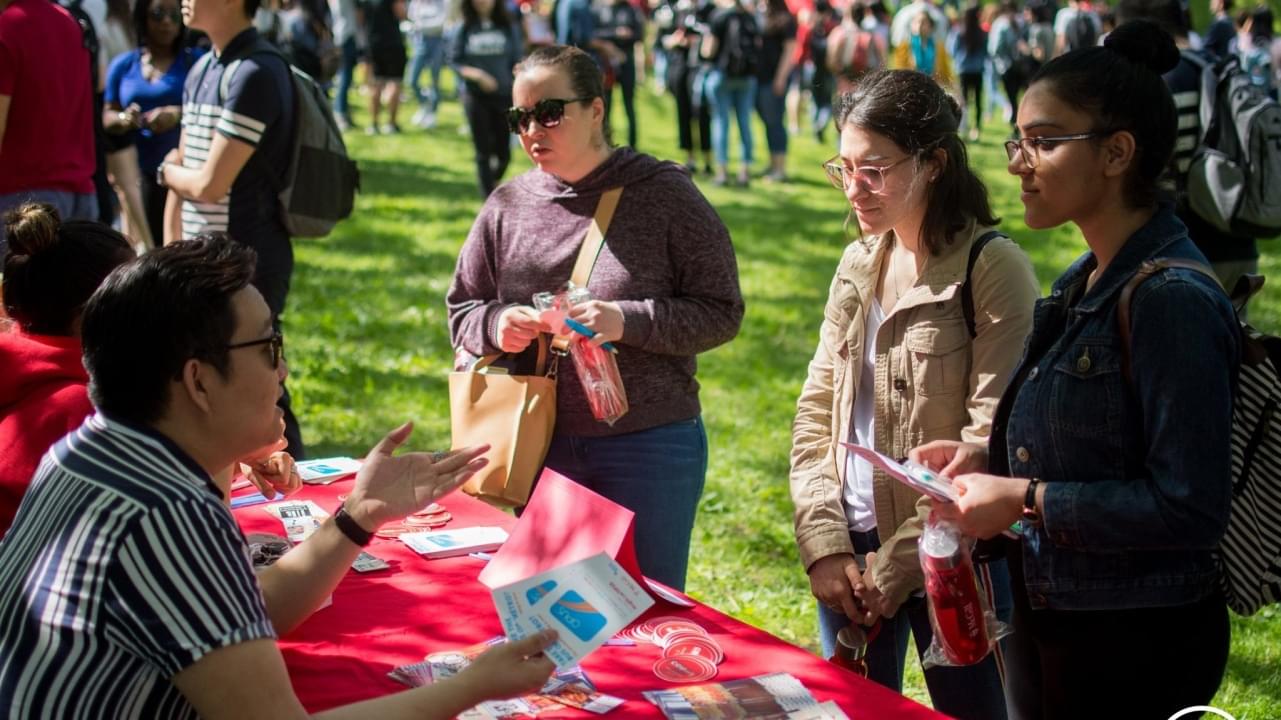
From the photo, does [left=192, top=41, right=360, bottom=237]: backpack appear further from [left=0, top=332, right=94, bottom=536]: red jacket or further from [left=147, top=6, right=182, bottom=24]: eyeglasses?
[left=0, top=332, right=94, bottom=536]: red jacket

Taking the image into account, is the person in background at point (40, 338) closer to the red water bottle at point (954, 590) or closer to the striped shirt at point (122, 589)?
the striped shirt at point (122, 589)

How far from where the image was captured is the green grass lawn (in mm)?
4758

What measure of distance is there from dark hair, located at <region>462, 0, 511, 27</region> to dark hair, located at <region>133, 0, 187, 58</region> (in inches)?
204

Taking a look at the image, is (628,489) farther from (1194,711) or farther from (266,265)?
(266,265)


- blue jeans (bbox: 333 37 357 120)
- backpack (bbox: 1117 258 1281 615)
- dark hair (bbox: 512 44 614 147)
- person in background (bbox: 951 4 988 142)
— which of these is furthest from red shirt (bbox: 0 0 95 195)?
person in background (bbox: 951 4 988 142)

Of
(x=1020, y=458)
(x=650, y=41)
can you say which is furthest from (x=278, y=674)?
(x=650, y=41)

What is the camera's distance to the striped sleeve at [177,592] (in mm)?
1727

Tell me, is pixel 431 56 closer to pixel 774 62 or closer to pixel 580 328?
pixel 774 62

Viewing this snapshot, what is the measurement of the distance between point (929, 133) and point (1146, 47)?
514mm

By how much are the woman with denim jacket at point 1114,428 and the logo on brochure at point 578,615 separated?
609 millimetres

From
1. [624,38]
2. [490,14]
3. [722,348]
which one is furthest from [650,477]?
[624,38]

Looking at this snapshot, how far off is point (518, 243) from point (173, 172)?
1702 mm

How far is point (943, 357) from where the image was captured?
8.61ft

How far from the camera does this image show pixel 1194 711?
7.24 ft
